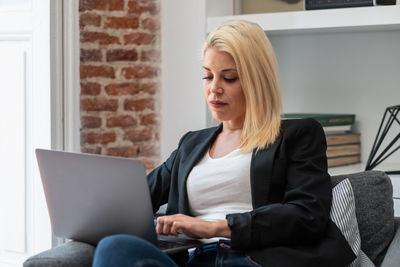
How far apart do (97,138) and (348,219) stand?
1.43 metres

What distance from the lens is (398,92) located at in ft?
9.86

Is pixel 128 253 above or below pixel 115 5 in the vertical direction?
below

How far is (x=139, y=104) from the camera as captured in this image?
3139 millimetres

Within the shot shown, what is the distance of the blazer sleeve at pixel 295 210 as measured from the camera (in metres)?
1.71

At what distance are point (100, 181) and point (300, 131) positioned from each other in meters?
0.66

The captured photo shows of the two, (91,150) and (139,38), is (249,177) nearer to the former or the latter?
(91,150)

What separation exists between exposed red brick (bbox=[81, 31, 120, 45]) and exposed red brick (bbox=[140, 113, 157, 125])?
1.34 feet

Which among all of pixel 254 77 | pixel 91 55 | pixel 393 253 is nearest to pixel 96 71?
pixel 91 55

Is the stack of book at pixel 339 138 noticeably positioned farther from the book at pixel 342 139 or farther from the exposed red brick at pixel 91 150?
the exposed red brick at pixel 91 150

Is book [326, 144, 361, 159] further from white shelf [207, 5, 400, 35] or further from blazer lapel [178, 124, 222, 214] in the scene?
blazer lapel [178, 124, 222, 214]

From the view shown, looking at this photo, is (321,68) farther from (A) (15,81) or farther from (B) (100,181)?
(B) (100,181)

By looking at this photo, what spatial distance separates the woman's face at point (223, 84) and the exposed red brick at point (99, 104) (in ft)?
3.60

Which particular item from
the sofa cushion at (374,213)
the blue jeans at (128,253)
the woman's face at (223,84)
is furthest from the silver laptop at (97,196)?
the sofa cushion at (374,213)

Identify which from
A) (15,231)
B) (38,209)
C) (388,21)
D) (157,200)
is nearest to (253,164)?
(157,200)
